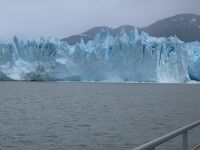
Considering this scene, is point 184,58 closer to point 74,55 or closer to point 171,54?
point 171,54

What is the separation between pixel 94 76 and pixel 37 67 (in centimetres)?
919

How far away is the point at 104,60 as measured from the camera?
57219 millimetres

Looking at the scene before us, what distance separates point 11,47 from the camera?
59.6 meters

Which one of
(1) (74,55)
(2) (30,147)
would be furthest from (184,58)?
(2) (30,147)

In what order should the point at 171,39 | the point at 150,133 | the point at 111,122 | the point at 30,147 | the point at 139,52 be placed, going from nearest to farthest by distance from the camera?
1. the point at 30,147
2. the point at 150,133
3. the point at 111,122
4. the point at 139,52
5. the point at 171,39

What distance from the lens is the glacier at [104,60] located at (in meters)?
55.6

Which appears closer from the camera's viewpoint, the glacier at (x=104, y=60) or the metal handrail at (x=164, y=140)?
the metal handrail at (x=164, y=140)

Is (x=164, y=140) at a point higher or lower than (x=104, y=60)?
lower

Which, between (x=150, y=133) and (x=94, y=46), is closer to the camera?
(x=150, y=133)

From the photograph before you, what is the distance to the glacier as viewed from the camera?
5556cm

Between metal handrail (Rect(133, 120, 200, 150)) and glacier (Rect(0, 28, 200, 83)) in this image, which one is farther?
glacier (Rect(0, 28, 200, 83))

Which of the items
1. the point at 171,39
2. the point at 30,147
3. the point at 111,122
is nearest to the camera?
the point at 30,147

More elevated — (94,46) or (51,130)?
(94,46)

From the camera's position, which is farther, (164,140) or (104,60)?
(104,60)
